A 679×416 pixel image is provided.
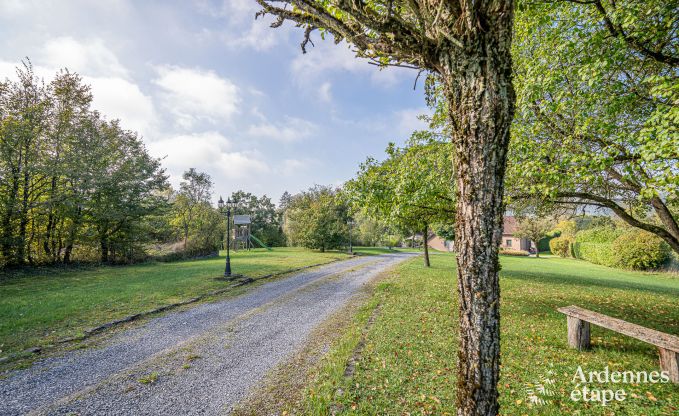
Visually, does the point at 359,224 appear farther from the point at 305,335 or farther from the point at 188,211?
the point at 305,335

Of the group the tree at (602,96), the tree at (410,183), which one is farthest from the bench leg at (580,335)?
the tree at (410,183)

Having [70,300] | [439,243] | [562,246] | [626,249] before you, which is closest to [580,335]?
[70,300]

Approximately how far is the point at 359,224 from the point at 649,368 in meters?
43.5

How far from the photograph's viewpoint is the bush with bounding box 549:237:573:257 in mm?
34844

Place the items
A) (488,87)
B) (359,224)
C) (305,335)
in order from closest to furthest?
1. (488,87)
2. (305,335)
3. (359,224)

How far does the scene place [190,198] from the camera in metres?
31.1

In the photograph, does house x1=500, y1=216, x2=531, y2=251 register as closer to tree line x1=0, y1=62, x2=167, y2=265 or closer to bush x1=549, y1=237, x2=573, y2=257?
bush x1=549, y1=237, x2=573, y2=257

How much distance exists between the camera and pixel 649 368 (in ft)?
14.6

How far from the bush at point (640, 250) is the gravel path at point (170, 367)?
25.8 meters

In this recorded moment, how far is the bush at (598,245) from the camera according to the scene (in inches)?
961

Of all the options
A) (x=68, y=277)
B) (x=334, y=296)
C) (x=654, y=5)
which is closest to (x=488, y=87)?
(x=654, y=5)

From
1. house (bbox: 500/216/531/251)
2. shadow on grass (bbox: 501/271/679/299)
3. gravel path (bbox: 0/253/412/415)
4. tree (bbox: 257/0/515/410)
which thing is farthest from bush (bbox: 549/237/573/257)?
tree (bbox: 257/0/515/410)

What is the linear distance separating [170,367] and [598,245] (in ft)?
115

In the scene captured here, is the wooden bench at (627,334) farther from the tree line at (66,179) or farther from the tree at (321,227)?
the tree at (321,227)
